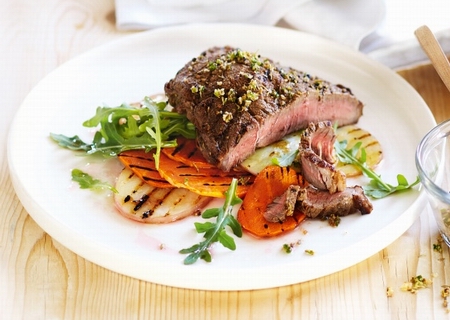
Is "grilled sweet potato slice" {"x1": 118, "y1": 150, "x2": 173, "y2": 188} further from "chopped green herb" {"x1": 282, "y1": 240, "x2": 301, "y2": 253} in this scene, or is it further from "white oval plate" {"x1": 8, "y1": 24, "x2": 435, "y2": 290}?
"chopped green herb" {"x1": 282, "y1": 240, "x2": 301, "y2": 253}

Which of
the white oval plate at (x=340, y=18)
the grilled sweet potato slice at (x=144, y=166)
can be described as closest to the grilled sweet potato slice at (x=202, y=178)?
the grilled sweet potato slice at (x=144, y=166)

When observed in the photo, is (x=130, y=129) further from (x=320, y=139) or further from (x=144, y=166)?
(x=320, y=139)

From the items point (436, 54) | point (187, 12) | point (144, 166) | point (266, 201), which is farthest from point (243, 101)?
point (187, 12)

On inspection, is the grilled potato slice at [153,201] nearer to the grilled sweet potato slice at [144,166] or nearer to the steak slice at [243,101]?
the grilled sweet potato slice at [144,166]

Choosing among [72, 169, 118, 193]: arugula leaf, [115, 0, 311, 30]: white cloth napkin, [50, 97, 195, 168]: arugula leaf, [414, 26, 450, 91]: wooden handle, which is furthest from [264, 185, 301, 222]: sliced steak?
[115, 0, 311, 30]: white cloth napkin

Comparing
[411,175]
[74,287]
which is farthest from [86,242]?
[411,175]

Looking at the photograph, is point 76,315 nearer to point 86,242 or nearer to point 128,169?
point 86,242
